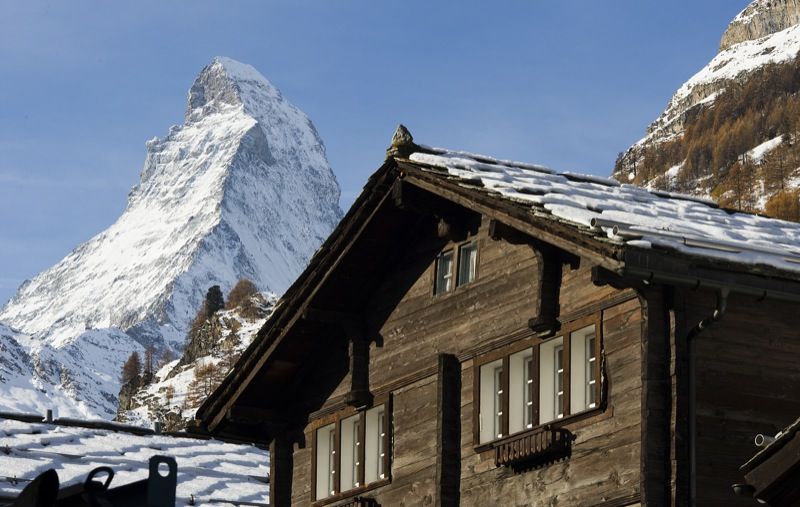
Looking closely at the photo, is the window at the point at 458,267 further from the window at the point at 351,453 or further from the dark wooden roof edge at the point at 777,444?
the dark wooden roof edge at the point at 777,444

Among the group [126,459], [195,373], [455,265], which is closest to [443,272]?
[455,265]

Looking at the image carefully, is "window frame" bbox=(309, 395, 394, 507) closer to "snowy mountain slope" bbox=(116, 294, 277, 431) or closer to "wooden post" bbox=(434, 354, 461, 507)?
"wooden post" bbox=(434, 354, 461, 507)

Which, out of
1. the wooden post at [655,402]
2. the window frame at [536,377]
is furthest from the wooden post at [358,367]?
the wooden post at [655,402]

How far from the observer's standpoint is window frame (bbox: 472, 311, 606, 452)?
72.0ft

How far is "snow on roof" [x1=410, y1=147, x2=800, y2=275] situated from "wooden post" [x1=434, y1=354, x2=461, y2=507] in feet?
9.46

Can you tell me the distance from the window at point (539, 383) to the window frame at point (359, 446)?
8.49 feet

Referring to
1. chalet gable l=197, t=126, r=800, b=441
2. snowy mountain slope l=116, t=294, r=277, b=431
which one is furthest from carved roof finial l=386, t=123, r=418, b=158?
snowy mountain slope l=116, t=294, r=277, b=431

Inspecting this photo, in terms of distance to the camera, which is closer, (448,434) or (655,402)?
(655,402)

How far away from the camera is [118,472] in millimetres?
32844

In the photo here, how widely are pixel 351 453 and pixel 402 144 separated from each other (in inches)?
209

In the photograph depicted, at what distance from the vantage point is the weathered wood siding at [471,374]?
21.5 m

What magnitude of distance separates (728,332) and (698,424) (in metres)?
1.28

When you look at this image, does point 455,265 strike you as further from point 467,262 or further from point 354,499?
point 354,499

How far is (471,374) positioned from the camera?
2509 cm
